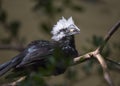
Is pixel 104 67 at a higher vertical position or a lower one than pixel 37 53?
lower

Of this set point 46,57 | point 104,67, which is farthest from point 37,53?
point 104,67

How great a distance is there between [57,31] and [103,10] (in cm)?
269

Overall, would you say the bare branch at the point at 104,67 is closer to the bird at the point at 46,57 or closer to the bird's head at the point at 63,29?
the bird at the point at 46,57

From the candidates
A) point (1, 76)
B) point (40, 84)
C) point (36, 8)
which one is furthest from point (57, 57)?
point (36, 8)

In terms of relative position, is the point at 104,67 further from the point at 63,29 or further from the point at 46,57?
the point at 63,29

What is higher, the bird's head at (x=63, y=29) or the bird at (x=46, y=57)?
the bird's head at (x=63, y=29)

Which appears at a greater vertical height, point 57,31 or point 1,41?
point 1,41

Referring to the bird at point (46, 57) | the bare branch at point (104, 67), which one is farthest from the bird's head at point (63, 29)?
the bare branch at point (104, 67)

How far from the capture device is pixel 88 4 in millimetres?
4652

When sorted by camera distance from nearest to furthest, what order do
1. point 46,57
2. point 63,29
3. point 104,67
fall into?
point 104,67, point 46,57, point 63,29

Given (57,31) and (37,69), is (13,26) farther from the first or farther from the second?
(37,69)

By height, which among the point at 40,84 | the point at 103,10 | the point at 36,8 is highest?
the point at 103,10

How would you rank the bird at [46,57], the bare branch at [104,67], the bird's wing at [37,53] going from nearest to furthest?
the bare branch at [104,67]
the bird at [46,57]
the bird's wing at [37,53]

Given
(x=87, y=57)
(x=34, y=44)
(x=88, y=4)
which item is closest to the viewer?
(x=87, y=57)
